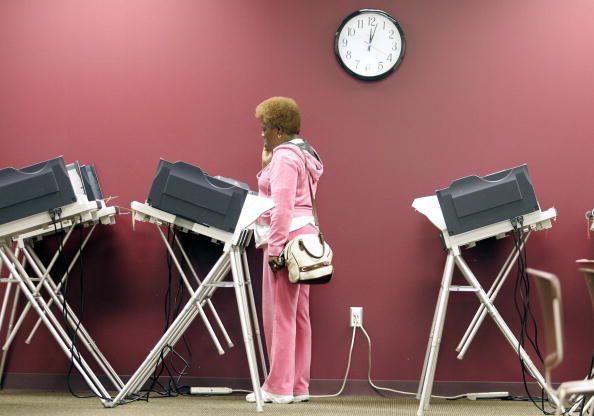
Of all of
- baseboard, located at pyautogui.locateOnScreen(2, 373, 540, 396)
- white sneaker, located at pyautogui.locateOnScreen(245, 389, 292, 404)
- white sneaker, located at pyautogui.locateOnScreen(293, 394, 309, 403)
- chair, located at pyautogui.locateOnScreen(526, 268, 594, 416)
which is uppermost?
chair, located at pyautogui.locateOnScreen(526, 268, 594, 416)

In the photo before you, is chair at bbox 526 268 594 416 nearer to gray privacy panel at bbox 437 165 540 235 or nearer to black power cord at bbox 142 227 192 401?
gray privacy panel at bbox 437 165 540 235

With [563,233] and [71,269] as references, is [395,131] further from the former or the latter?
[71,269]

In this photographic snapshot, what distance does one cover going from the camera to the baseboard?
4848 mm

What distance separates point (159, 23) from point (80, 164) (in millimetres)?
921

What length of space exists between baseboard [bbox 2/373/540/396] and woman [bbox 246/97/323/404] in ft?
1.23

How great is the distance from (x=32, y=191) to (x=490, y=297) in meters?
2.42

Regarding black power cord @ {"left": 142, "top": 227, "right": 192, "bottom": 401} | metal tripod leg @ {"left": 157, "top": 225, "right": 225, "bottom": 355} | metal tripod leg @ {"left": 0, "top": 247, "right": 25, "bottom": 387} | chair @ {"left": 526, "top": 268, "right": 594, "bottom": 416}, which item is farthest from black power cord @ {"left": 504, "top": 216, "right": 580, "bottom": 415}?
metal tripod leg @ {"left": 0, "top": 247, "right": 25, "bottom": 387}

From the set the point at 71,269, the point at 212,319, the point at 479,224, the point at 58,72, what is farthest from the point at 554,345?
the point at 58,72

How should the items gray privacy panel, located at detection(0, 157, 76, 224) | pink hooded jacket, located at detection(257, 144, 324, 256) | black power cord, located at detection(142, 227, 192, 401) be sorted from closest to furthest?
1. gray privacy panel, located at detection(0, 157, 76, 224)
2. pink hooded jacket, located at detection(257, 144, 324, 256)
3. black power cord, located at detection(142, 227, 192, 401)

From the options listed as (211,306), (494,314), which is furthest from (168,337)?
(494,314)

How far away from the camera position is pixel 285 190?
4320mm

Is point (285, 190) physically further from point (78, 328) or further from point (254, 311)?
point (78, 328)

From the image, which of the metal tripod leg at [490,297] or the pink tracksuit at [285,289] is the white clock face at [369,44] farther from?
the metal tripod leg at [490,297]

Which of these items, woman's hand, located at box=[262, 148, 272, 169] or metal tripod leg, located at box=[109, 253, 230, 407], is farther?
woman's hand, located at box=[262, 148, 272, 169]
